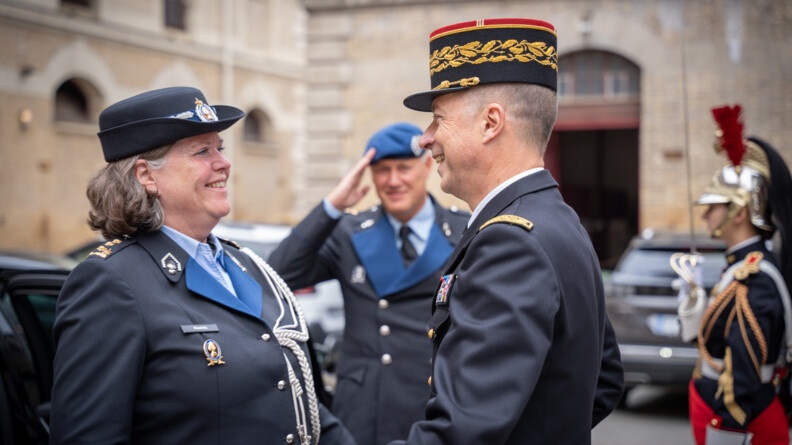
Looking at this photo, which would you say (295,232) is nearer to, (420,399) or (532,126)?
(420,399)

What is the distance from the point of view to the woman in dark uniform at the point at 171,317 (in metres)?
2.36

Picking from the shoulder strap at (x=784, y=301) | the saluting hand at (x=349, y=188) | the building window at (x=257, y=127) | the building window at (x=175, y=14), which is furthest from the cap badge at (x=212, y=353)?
the building window at (x=257, y=127)

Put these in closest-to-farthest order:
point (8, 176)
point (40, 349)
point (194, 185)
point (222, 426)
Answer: point (222, 426) < point (194, 185) < point (40, 349) < point (8, 176)

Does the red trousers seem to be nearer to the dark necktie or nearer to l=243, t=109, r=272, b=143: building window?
the dark necktie

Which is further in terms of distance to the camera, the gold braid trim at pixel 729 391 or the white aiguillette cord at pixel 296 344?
the gold braid trim at pixel 729 391

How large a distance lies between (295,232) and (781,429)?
2.55 meters

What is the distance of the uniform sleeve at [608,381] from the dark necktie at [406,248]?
1550 mm

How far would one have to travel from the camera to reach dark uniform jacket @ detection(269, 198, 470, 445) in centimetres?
384

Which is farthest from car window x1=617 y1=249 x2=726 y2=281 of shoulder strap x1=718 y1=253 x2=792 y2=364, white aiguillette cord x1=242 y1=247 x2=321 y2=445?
white aiguillette cord x1=242 y1=247 x2=321 y2=445

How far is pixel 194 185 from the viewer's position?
275 cm

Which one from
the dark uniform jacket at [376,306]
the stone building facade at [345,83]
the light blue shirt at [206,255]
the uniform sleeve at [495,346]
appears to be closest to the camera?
the uniform sleeve at [495,346]

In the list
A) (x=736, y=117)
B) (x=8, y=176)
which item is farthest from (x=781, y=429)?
(x=8, y=176)

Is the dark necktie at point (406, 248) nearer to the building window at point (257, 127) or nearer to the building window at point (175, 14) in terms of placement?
the building window at point (175, 14)

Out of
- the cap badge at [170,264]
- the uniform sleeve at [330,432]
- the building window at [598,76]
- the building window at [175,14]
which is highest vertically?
the building window at [175,14]
